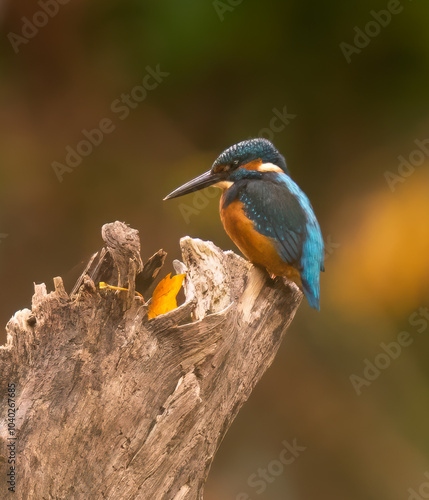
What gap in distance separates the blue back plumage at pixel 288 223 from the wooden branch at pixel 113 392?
308 mm

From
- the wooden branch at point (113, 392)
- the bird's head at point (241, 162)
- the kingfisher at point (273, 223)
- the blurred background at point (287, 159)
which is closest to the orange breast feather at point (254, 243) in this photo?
the kingfisher at point (273, 223)

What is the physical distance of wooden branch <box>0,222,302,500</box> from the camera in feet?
4.56

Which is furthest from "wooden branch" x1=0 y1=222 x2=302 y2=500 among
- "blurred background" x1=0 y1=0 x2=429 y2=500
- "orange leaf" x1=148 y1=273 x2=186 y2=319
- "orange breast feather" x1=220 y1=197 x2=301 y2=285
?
"blurred background" x1=0 y1=0 x2=429 y2=500

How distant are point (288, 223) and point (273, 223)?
5cm

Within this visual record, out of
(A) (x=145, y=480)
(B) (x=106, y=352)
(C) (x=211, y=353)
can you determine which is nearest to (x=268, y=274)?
(C) (x=211, y=353)

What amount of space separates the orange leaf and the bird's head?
18.7 inches

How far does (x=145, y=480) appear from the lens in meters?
1.43

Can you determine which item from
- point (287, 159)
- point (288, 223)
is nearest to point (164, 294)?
point (288, 223)

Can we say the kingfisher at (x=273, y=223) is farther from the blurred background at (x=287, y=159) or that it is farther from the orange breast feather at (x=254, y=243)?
the blurred background at (x=287, y=159)

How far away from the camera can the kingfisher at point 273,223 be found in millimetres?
1785

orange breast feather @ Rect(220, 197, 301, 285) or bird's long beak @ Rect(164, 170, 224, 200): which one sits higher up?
bird's long beak @ Rect(164, 170, 224, 200)

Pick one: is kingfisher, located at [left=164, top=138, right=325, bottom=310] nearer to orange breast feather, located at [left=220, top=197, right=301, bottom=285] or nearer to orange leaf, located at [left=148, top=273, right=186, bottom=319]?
orange breast feather, located at [left=220, top=197, right=301, bottom=285]

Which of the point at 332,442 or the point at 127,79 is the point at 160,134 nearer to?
the point at 127,79

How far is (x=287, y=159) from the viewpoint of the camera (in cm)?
328
